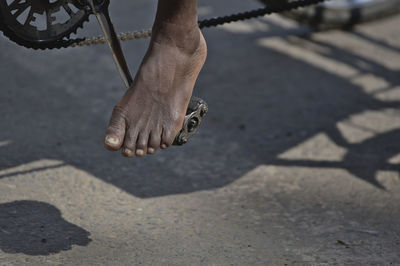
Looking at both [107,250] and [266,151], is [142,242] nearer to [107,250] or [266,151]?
[107,250]

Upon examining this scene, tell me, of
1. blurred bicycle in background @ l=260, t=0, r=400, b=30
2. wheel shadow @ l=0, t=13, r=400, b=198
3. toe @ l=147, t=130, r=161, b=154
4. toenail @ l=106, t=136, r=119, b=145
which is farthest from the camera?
blurred bicycle in background @ l=260, t=0, r=400, b=30

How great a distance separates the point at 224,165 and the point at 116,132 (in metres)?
0.96

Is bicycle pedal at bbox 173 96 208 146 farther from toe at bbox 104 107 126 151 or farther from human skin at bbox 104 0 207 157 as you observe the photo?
toe at bbox 104 107 126 151

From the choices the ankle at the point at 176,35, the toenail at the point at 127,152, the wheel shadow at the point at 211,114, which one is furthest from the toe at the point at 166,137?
the wheel shadow at the point at 211,114

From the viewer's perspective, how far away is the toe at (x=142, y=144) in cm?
189

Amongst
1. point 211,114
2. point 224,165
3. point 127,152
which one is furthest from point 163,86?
point 211,114

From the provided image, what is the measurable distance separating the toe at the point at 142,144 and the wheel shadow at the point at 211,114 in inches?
23.0

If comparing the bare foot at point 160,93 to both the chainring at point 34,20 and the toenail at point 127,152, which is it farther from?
the chainring at point 34,20

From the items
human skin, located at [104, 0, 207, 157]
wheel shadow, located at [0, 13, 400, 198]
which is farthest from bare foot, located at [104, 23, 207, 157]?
wheel shadow, located at [0, 13, 400, 198]

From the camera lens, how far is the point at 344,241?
218 cm

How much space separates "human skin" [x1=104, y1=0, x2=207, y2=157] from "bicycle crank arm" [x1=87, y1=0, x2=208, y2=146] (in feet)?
0.11

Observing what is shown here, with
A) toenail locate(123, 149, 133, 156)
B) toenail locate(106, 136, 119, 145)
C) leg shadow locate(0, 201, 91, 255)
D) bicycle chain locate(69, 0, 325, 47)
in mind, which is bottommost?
leg shadow locate(0, 201, 91, 255)

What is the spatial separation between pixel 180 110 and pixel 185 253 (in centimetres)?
46

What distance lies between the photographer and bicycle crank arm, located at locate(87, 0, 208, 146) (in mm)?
1958
